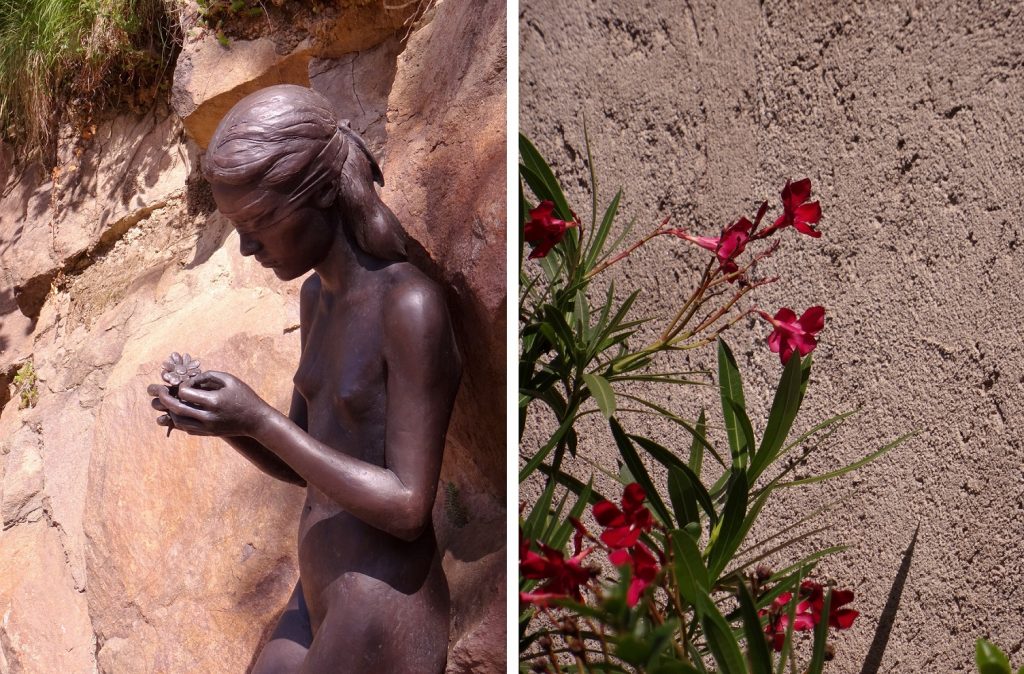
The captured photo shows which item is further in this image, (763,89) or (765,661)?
(763,89)

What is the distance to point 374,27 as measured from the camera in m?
1.56

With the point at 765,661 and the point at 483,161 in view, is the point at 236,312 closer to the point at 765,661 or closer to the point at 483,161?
the point at 483,161

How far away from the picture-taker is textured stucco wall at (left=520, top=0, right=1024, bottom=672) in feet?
4.74

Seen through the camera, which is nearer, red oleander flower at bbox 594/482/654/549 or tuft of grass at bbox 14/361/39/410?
red oleander flower at bbox 594/482/654/549

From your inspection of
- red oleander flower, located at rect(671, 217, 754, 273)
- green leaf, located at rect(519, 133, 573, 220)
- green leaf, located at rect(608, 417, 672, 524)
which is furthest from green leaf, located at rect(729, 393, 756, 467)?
green leaf, located at rect(519, 133, 573, 220)

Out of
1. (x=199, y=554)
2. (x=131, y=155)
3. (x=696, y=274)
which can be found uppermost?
(x=696, y=274)

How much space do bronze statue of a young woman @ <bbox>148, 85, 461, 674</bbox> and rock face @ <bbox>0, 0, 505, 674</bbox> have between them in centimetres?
10

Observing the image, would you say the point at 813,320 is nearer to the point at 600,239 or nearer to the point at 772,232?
the point at 772,232

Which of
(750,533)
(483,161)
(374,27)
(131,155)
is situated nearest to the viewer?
(483,161)

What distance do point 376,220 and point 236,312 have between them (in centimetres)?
59

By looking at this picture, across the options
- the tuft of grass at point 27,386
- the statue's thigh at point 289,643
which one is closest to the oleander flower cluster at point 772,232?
the statue's thigh at point 289,643

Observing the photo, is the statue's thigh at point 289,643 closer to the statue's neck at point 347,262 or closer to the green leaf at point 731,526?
the statue's neck at point 347,262

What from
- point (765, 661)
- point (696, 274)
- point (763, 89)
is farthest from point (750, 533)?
point (763, 89)

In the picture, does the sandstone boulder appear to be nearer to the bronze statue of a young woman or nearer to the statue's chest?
the bronze statue of a young woman
